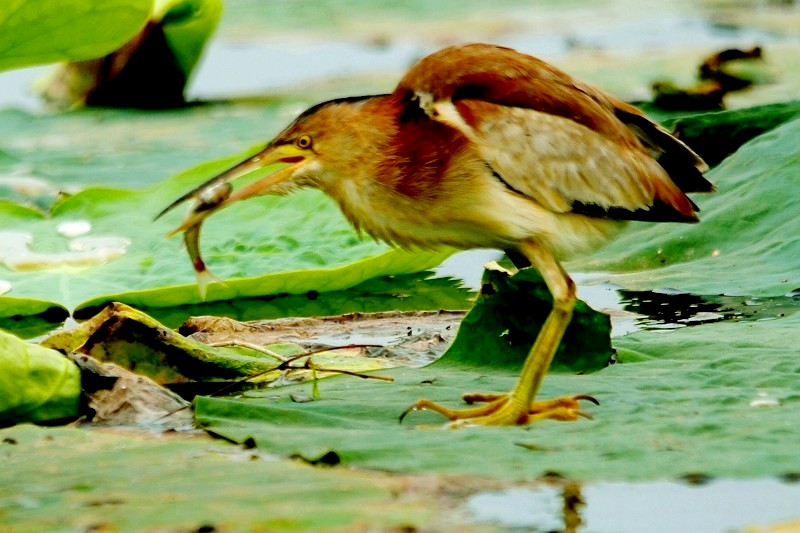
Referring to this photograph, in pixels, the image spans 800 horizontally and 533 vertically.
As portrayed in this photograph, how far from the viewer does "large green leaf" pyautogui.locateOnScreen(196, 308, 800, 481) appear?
3102 mm

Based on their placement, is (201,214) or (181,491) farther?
(201,214)

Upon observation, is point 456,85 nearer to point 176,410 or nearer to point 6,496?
point 176,410

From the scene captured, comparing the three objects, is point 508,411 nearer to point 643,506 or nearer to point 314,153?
point 643,506

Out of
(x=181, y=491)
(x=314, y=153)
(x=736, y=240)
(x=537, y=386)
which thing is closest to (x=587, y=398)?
(x=537, y=386)

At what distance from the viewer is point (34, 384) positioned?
12.2ft

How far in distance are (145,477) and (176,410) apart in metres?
0.66

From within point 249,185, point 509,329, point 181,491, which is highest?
point 249,185

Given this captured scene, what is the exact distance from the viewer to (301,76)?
392 inches

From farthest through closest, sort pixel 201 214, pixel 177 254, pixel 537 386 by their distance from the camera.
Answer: pixel 177 254
pixel 201 214
pixel 537 386

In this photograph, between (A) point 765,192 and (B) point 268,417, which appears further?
(A) point 765,192

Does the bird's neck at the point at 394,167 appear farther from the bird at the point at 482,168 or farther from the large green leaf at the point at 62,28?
the large green leaf at the point at 62,28

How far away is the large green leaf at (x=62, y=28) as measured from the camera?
13.2 ft

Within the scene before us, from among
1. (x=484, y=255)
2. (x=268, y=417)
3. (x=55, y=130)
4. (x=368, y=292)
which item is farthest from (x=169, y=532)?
(x=55, y=130)

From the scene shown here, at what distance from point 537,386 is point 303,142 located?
0.89 meters
